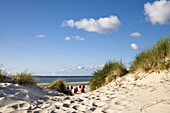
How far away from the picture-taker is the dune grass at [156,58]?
547 centimetres

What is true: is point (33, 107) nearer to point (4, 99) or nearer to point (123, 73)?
point (4, 99)

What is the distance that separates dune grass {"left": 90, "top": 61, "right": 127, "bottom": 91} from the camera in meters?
6.92

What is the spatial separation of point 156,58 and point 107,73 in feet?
7.95

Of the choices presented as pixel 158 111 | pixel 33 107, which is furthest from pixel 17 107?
pixel 158 111

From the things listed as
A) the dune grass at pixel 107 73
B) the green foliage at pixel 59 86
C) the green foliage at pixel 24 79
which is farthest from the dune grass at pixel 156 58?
the green foliage at pixel 24 79

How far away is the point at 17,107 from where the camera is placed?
10.4ft

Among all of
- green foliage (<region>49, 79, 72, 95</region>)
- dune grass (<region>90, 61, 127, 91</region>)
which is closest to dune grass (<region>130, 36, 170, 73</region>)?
dune grass (<region>90, 61, 127, 91</region>)

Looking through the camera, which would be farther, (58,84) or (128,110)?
(58,84)

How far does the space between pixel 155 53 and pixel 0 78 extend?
6379 mm

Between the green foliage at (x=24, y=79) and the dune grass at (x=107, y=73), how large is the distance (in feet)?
10.3

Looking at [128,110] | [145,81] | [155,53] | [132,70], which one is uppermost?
[155,53]

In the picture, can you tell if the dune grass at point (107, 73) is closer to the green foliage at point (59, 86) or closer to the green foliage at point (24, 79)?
the green foliage at point (59, 86)

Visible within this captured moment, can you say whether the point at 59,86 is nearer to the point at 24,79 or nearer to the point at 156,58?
the point at 24,79

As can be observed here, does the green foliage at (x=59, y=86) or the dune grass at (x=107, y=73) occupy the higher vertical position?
the dune grass at (x=107, y=73)
